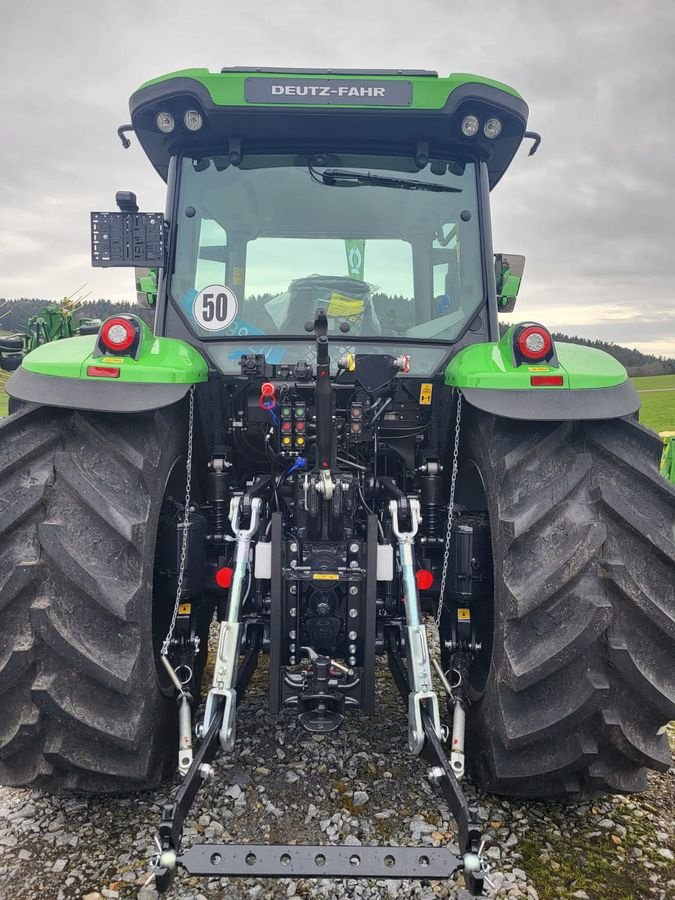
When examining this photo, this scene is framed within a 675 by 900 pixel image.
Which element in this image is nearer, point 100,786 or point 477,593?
point 100,786

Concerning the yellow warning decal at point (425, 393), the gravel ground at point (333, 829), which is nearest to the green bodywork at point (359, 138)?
the yellow warning decal at point (425, 393)

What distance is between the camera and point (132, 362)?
2.47 m

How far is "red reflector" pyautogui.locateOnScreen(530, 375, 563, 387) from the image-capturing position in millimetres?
2422

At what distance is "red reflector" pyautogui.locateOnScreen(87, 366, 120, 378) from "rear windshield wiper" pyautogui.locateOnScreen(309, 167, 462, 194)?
1362 mm

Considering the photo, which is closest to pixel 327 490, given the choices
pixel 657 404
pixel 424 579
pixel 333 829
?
pixel 424 579

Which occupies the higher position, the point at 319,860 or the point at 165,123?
the point at 165,123

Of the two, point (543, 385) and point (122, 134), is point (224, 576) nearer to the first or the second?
point (543, 385)

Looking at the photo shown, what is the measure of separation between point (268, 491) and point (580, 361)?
4.61 feet

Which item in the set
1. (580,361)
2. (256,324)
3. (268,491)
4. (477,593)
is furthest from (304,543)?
(580,361)

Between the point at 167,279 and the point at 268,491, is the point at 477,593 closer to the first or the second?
the point at 268,491

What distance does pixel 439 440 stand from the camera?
121 inches

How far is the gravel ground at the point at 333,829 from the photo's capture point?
225 cm

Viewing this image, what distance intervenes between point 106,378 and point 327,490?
2.93 feet

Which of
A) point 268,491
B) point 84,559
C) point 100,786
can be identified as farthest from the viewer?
point 268,491
